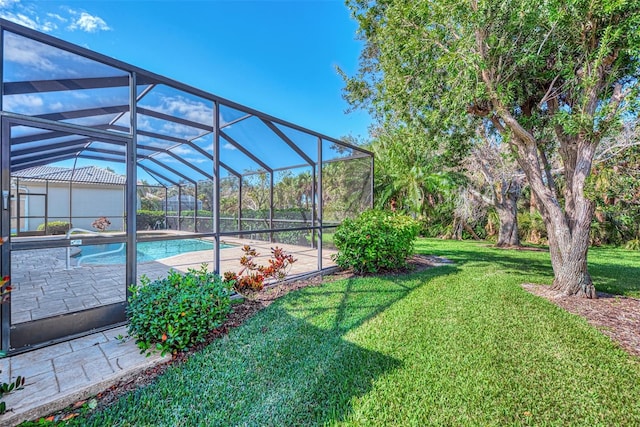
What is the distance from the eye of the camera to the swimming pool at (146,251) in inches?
239

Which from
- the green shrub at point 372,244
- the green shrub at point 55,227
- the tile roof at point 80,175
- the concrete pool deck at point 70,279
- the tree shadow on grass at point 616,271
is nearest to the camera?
the concrete pool deck at point 70,279

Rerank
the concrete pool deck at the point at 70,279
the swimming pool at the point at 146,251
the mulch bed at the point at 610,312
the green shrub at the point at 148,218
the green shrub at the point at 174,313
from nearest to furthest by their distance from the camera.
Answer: the green shrub at the point at 174,313 < the mulch bed at the point at 610,312 < the concrete pool deck at the point at 70,279 < the swimming pool at the point at 146,251 < the green shrub at the point at 148,218

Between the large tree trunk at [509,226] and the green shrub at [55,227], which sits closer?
the green shrub at [55,227]

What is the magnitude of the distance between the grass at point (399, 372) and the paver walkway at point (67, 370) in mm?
323

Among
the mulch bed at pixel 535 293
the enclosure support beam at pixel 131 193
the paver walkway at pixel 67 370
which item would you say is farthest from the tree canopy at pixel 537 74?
the paver walkway at pixel 67 370

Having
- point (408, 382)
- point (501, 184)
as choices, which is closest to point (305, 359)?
point (408, 382)

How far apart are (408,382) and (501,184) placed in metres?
11.3

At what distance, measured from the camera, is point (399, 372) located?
103 inches

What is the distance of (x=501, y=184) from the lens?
11039 mm

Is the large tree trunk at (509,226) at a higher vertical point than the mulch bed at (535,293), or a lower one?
higher

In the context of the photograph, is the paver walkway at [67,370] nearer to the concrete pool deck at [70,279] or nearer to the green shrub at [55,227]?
the concrete pool deck at [70,279]

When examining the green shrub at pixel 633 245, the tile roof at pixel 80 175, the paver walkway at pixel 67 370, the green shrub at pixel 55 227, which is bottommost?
the paver walkway at pixel 67 370

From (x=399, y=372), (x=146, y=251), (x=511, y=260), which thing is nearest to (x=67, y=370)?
(x=399, y=372)

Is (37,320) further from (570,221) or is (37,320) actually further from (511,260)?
(511,260)
